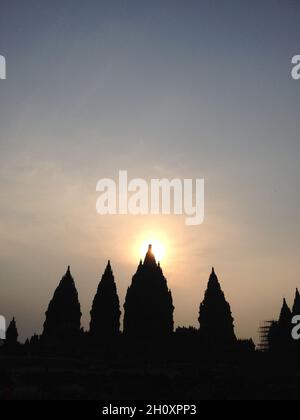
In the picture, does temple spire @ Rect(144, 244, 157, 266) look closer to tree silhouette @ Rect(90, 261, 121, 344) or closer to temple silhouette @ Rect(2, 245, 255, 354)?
temple silhouette @ Rect(2, 245, 255, 354)

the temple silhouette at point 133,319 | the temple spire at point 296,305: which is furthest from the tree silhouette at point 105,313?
the temple spire at point 296,305

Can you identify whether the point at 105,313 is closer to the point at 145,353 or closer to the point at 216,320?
the point at 145,353

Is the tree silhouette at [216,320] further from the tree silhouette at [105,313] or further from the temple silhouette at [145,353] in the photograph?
the tree silhouette at [105,313]

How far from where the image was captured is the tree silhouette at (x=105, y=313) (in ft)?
150

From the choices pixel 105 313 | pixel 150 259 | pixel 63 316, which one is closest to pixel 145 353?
pixel 105 313

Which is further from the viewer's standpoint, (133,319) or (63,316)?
(133,319)

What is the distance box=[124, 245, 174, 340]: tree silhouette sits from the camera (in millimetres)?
45875

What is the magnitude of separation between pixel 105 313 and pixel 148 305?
526 cm

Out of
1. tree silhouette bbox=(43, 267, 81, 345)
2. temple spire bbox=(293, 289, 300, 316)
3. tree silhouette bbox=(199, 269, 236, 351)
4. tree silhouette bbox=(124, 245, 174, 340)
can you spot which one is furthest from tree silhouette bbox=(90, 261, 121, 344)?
temple spire bbox=(293, 289, 300, 316)

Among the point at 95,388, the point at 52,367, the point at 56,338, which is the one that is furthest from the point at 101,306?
the point at 95,388

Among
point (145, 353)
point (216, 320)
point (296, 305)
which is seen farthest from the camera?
point (296, 305)

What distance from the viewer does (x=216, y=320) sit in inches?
1955

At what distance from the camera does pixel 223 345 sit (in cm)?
4834
